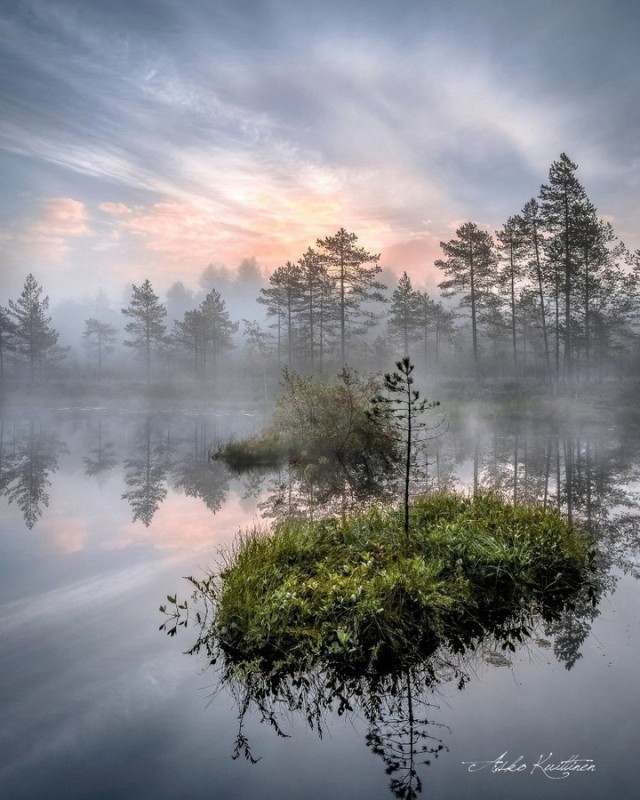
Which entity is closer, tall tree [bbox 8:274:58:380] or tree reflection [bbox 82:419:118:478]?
tree reflection [bbox 82:419:118:478]

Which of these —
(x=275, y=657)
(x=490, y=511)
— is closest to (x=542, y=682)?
(x=275, y=657)

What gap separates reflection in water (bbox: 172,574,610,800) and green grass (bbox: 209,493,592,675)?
3 cm

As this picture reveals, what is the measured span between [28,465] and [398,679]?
1796 centimetres

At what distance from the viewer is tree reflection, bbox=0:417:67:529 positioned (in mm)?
12348

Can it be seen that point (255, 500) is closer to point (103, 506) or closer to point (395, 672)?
point (103, 506)

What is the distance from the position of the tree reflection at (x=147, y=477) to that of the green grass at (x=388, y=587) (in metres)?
5.16

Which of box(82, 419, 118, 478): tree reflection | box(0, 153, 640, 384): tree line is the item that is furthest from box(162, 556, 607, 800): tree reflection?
box(0, 153, 640, 384): tree line

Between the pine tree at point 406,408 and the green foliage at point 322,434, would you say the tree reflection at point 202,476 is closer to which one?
the green foliage at point 322,434

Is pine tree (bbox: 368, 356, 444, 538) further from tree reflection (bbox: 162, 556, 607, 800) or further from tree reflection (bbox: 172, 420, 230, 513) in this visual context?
tree reflection (bbox: 172, 420, 230, 513)

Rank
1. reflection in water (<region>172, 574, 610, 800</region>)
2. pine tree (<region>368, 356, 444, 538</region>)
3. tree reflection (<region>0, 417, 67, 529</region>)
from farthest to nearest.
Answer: tree reflection (<region>0, 417, 67, 529</region>)
pine tree (<region>368, 356, 444, 538</region>)
reflection in water (<region>172, 574, 610, 800</region>)

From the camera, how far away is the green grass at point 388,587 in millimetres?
4984

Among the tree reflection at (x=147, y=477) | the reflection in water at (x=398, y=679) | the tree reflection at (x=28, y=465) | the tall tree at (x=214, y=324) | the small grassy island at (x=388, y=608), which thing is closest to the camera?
the reflection in water at (x=398, y=679)

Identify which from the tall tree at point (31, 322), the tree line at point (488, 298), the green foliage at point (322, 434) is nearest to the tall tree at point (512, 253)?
the tree line at point (488, 298)

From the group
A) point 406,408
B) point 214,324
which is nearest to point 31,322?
point 214,324
